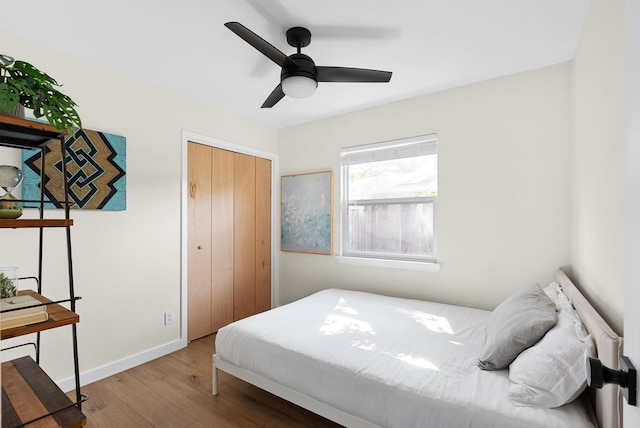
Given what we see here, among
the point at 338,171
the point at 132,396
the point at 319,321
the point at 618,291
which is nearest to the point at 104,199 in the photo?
the point at 132,396

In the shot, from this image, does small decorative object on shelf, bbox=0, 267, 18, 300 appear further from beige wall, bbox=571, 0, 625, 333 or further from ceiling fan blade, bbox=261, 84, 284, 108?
beige wall, bbox=571, 0, 625, 333

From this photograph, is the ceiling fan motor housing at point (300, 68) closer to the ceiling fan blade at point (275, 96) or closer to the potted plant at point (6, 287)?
the ceiling fan blade at point (275, 96)

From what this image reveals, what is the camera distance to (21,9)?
1852mm

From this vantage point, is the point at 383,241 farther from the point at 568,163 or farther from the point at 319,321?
the point at 568,163

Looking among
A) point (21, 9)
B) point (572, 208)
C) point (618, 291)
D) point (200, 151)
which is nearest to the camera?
point (618, 291)

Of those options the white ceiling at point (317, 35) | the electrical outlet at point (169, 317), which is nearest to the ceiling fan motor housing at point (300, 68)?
the white ceiling at point (317, 35)

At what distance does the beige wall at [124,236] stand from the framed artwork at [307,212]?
125 centimetres

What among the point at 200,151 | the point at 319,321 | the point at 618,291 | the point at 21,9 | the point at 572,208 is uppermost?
the point at 21,9

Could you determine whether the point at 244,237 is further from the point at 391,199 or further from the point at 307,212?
the point at 391,199

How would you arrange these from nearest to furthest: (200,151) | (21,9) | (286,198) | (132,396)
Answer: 1. (21,9)
2. (132,396)
3. (200,151)
4. (286,198)

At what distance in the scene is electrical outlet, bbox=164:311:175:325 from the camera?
295 cm

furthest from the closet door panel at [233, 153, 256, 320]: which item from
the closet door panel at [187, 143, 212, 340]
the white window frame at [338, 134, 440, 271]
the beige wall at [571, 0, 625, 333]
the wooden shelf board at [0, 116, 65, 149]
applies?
the beige wall at [571, 0, 625, 333]

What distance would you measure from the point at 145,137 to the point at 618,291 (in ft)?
10.7

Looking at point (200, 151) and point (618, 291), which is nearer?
point (618, 291)
